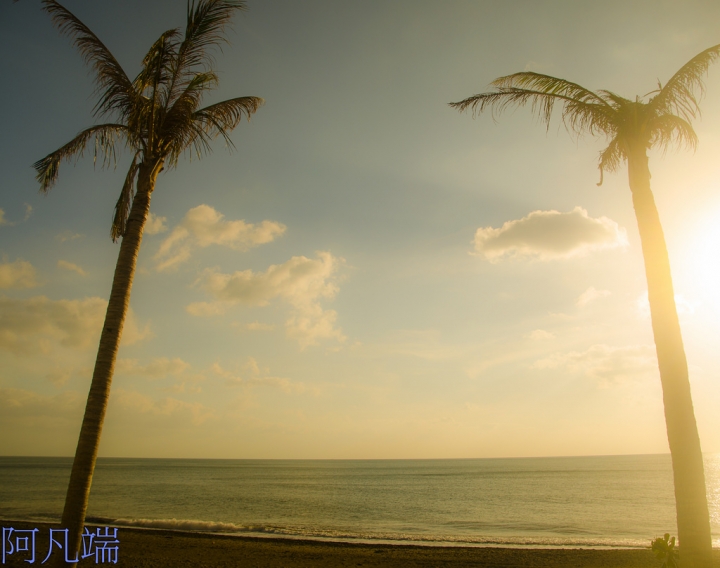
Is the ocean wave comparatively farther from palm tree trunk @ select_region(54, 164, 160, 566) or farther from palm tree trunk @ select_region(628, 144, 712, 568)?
palm tree trunk @ select_region(54, 164, 160, 566)

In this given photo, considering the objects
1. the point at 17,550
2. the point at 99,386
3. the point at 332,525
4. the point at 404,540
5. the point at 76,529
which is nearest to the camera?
the point at 76,529

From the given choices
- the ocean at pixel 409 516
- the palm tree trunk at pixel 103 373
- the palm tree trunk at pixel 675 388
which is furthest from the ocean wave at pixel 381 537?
the palm tree trunk at pixel 103 373

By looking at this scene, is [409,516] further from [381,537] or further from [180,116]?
[180,116]

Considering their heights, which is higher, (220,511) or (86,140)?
(86,140)

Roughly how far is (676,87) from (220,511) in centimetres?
3716

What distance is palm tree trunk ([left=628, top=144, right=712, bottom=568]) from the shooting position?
5316 mm

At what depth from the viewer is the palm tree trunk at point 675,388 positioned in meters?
5.32

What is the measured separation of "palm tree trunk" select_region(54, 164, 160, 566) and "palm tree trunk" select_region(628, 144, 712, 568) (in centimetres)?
738

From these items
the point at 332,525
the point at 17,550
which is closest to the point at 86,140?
the point at 17,550

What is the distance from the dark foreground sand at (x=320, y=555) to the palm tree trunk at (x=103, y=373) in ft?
30.0

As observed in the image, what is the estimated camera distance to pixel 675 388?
5.66 m

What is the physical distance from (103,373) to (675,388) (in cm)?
785

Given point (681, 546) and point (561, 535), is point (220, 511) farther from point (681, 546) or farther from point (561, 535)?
point (681, 546)

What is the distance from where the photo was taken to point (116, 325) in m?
6.54
